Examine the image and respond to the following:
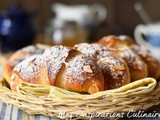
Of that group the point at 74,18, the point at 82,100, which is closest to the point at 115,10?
the point at 74,18

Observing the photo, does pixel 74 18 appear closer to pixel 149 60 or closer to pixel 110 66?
pixel 149 60

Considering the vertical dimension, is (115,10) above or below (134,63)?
above

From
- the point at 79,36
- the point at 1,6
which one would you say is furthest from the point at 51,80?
the point at 1,6

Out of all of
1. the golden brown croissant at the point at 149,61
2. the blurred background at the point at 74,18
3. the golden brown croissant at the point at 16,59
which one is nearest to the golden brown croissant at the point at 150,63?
the golden brown croissant at the point at 149,61

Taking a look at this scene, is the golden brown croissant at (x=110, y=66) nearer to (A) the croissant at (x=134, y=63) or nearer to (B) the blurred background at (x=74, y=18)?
(A) the croissant at (x=134, y=63)

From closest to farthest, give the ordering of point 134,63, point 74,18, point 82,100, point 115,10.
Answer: point 82,100 < point 134,63 < point 74,18 < point 115,10

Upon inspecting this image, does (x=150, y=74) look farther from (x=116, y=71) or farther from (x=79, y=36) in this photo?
(x=79, y=36)

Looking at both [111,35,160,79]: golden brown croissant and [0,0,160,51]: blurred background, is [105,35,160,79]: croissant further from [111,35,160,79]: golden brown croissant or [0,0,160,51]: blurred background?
[0,0,160,51]: blurred background

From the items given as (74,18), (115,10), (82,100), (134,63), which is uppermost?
(115,10)
